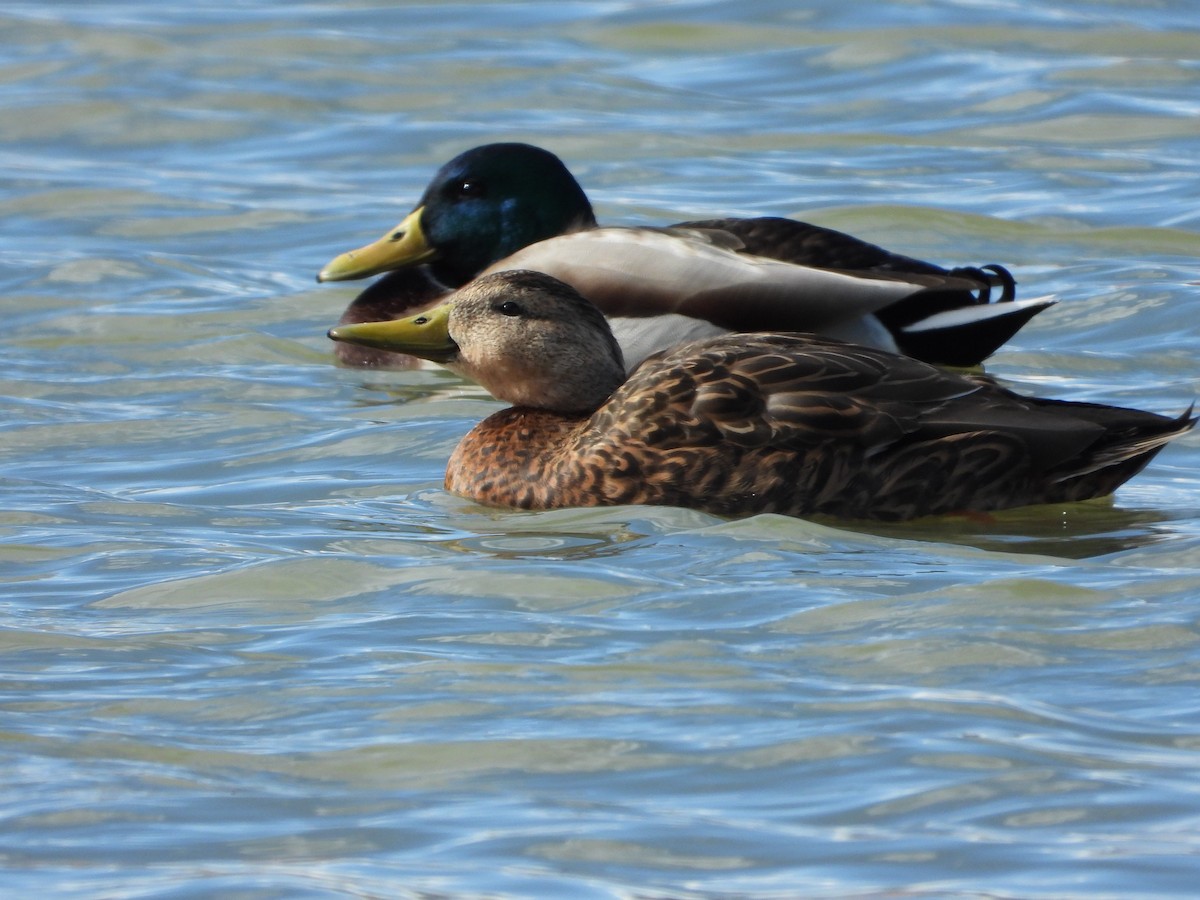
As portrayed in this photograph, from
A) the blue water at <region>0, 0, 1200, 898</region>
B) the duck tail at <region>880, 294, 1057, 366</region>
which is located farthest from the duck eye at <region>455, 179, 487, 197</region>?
the duck tail at <region>880, 294, 1057, 366</region>

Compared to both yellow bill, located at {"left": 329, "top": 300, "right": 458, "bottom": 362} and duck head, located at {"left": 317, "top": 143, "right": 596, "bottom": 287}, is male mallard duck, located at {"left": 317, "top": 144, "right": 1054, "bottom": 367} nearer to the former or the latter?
duck head, located at {"left": 317, "top": 143, "right": 596, "bottom": 287}

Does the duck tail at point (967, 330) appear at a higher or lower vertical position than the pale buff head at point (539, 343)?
lower

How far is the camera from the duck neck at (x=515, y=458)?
736cm

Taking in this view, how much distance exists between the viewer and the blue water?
4574 millimetres

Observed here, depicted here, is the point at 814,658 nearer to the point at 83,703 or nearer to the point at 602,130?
Result: the point at 83,703

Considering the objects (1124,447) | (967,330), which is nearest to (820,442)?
(1124,447)

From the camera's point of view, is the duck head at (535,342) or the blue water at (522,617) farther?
the duck head at (535,342)

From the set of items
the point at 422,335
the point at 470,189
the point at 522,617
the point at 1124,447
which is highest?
the point at 470,189

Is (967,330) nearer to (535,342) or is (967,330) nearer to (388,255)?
(535,342)

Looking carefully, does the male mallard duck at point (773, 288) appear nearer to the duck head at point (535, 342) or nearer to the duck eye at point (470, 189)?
the duck eye at point (470, 189)

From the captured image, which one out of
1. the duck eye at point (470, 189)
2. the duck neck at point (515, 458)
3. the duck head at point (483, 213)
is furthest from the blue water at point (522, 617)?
the duck eye at point (470, 189)

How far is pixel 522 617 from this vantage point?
6051mm

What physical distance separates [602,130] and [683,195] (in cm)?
174

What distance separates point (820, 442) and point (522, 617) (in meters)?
1.42
